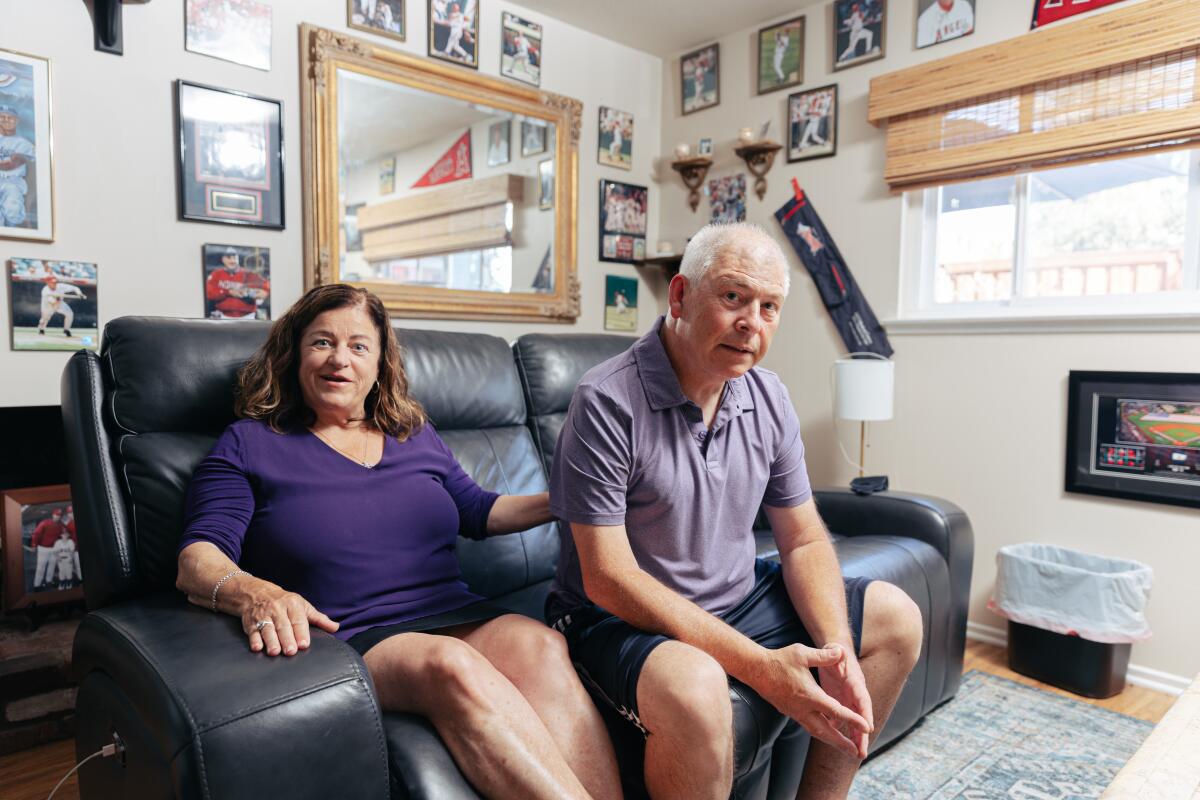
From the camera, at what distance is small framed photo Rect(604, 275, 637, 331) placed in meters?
3.59

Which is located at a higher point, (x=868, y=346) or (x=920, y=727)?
(x=868, y=346)

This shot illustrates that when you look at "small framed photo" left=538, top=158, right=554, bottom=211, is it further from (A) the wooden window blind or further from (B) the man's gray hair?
(B) the man's gray hair

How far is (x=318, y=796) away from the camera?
932mm

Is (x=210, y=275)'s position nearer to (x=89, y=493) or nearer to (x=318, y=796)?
(x=89, y=493)

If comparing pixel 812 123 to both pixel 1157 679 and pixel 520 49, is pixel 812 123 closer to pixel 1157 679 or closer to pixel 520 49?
pixel 520 49

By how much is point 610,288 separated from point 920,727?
2236 mm

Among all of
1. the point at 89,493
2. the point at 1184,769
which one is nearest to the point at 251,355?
the point at 89,493

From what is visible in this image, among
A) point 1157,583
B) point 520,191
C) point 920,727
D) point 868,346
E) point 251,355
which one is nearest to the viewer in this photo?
point 251,355

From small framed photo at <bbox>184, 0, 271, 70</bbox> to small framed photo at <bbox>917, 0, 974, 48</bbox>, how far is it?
7.46ft

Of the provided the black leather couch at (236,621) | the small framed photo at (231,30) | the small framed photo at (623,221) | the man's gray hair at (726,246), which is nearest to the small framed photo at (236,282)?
the small framed photo at (231,30)

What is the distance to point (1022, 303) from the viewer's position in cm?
264

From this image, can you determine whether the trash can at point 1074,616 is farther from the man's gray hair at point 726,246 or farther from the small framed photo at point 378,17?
the small framed photo at point 378,17

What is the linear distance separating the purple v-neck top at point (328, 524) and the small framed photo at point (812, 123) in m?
2.33

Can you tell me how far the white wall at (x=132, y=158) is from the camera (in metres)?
2.14
